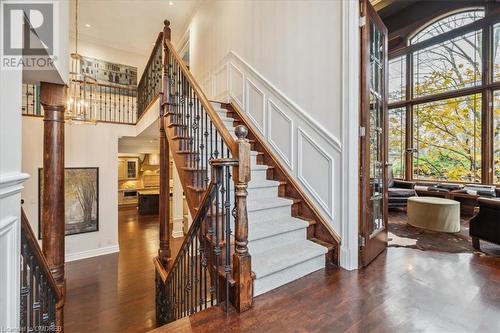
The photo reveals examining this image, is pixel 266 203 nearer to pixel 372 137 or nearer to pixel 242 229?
pixel 242 229

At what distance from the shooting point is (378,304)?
5.66 feet

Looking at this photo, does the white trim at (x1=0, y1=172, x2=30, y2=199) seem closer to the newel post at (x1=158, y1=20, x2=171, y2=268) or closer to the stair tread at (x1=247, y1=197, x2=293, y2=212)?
the stair tread at (x1=247, y1=197, x2=293, y2=212)

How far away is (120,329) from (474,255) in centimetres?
432

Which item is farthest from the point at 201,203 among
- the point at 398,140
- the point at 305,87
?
the point at 398,140

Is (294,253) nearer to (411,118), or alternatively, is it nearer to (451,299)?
(451,299)

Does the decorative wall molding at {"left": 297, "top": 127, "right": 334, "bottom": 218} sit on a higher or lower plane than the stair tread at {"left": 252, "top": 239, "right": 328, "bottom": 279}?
higher

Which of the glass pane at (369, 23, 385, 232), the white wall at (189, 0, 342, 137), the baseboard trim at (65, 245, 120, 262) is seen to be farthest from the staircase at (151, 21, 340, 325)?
the baseboard trim at (65, 245, 120, 262)

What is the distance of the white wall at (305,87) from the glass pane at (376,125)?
0.41 meters

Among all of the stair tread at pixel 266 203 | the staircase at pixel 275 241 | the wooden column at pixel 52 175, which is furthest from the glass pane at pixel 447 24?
the wooden column at pixel 52 175

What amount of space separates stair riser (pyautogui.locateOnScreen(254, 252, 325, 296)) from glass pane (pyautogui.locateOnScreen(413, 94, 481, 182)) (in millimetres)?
4644

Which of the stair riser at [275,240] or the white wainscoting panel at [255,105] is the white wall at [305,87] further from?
the stair riser at [275,240]

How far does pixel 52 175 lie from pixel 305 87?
102 inches

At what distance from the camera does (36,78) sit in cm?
186

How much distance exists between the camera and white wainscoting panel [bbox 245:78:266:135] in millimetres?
3498
